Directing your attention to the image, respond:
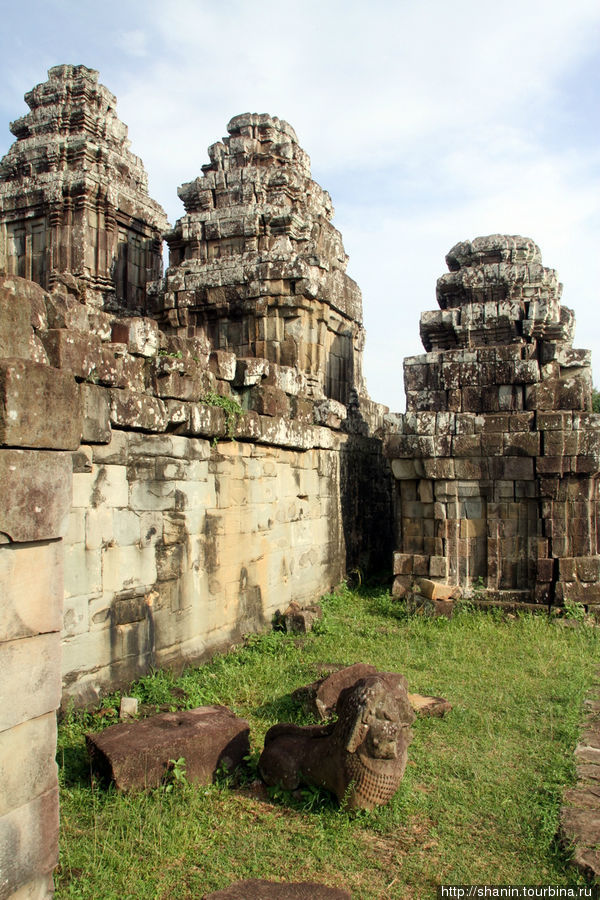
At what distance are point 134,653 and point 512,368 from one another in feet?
21.4

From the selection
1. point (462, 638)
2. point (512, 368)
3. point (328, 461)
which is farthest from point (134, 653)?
point (512, 368)

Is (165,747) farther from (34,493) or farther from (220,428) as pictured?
(220,428)

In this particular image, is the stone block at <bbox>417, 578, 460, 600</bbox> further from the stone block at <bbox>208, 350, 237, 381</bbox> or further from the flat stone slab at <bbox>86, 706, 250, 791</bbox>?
the flat stone slab at <bbox>86, 706, 250, 791</bbox>

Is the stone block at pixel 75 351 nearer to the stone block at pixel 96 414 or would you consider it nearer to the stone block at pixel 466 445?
the stone block at pixel 96 414

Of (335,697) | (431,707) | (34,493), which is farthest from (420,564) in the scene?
(34,493)

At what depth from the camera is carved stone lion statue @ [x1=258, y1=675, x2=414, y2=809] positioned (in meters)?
4.17

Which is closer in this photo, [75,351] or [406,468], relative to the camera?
[75,351]

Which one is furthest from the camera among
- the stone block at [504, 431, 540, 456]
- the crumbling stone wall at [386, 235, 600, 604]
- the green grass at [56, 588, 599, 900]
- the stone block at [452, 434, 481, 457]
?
the stone block at [452, 434, 481, 457]

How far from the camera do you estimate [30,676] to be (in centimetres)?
294

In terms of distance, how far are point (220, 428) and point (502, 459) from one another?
14.6 feet

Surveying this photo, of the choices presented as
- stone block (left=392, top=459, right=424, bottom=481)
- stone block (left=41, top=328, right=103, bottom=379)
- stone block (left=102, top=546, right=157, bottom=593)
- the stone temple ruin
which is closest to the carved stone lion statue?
the stone temple ruin

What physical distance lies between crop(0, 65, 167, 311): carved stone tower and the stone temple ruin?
5 cm

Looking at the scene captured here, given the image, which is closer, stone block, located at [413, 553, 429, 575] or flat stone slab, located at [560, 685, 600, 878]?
flat stone slab, located at [560, 685, 600, 878]

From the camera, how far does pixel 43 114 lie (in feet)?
50.8
